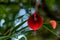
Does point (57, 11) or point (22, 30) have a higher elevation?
point (22, 30)

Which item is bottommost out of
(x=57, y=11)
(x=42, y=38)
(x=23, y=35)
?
(x=42, y=38)

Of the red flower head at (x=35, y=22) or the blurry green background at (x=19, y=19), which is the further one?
the blurry green background at (x=19, y=19)

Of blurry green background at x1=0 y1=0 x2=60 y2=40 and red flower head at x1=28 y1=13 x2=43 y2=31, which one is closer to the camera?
red flower head at x1=28 y1=13 x2=43 y2=31

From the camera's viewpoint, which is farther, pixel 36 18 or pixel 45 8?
pixel 45 8

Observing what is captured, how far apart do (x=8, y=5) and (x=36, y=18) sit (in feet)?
2.67

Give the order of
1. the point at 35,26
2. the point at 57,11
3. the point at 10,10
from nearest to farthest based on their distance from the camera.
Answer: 1. the point at 35,26
2. the point at 10,10
3. the point at 57,11

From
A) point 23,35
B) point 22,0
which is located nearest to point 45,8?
point 22,0

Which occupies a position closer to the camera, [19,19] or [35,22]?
[35,22]

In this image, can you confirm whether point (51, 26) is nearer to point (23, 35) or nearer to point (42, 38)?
point (23, 35)

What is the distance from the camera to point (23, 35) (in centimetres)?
83

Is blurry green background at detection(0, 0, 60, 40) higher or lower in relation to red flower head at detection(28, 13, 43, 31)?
lower

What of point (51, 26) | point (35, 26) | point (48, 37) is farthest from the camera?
point (48, 37)

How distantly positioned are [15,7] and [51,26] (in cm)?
65

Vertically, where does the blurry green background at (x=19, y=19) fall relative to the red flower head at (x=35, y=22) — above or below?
below
